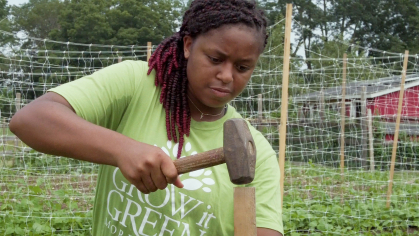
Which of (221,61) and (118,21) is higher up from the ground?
(118,21)

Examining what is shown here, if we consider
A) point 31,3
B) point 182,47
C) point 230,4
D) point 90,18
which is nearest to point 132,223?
point 182,47

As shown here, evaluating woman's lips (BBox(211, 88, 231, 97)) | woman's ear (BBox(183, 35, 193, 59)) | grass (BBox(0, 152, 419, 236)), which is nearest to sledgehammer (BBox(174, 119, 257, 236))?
woman's lips (BBox(211, 88, 231, 97))

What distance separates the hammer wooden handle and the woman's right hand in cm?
4

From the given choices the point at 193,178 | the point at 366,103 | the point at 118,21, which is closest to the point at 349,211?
the point at 366,103

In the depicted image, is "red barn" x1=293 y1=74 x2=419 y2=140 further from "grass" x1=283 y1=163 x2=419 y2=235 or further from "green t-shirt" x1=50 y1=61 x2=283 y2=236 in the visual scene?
"green t-shirt" x1=50 y1=61 x2=283 y2=236

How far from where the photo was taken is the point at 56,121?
122 centimetres

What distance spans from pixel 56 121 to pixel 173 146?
1.49 ft

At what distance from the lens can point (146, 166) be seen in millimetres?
1157

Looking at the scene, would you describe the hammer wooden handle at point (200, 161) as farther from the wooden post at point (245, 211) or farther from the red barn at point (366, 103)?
the red barn at point (366, 103)

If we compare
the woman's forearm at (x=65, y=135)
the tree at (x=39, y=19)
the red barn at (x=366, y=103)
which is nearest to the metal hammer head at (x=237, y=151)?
the woman's forearm at (x=65, y=135)

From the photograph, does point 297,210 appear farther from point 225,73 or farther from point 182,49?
point 225,73

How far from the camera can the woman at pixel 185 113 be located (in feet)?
4.83

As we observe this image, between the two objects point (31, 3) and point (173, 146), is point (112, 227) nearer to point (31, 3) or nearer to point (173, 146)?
point (173, 146)

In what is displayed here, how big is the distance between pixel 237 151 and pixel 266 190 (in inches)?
18.5
